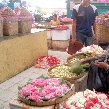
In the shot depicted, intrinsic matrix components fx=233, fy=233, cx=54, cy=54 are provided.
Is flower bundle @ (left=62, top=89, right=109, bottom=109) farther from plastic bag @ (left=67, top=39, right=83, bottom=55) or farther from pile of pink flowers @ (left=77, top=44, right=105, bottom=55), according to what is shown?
plastic bag @ (left=67, top=39, right=83, bottom=55)

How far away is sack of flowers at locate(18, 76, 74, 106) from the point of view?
10.3 feet

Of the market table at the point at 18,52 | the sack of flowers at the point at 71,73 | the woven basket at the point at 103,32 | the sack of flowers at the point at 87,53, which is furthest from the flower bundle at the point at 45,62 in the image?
the sack of flowers at the point at 71,73

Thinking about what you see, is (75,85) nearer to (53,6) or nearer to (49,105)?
(49,105)

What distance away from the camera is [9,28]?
20.5 feet

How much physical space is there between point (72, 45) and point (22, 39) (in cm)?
144

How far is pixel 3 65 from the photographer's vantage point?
223 inches

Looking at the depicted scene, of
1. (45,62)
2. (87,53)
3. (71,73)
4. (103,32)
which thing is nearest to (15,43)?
(45,62)

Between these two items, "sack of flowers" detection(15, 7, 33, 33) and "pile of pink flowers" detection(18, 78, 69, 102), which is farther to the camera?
"sack of flowers" detection(15, 7, 33, 33)

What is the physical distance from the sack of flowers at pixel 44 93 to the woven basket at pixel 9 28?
2971mm

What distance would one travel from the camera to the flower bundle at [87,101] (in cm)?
301

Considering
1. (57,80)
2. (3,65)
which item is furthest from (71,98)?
(3,65)

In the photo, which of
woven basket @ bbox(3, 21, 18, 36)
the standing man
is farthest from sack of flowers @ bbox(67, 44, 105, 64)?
woven basket @ bbox(3, 21, 18, 36)

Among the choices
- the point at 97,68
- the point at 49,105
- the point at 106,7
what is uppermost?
the point at 106,7

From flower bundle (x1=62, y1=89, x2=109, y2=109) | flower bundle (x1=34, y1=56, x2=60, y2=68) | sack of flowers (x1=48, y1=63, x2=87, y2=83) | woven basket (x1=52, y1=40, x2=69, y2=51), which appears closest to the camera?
flower bundle (x1=62, y1=89, x2=109, y2=109)
